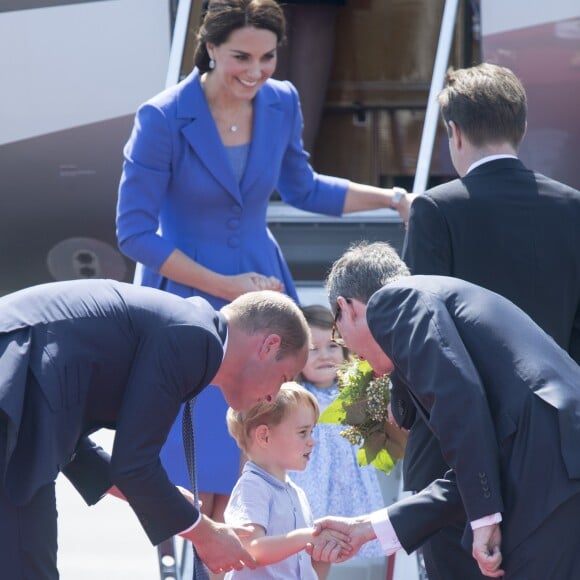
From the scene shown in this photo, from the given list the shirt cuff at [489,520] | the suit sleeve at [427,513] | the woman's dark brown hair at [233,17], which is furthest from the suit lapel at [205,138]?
the shirt cuff at [489,520]

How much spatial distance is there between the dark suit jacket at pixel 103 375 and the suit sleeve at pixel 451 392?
40cm

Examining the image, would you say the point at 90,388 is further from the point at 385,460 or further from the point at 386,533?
the point at 385,460

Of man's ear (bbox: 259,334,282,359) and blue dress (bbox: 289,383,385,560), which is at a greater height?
man's ear (bbox: 259,334,282,359)

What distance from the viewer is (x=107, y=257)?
5.91 m

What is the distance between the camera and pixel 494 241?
2.95 meters

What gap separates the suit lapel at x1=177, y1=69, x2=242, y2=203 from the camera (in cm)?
366

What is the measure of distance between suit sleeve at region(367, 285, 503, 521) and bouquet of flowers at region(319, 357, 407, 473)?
2.38 feet

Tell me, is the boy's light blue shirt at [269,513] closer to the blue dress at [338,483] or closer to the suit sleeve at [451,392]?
the blue dress at [338,483]

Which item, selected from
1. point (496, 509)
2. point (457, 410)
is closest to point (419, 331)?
point (457, 410)

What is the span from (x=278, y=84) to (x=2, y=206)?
2506mm

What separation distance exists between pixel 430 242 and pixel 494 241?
0.14m

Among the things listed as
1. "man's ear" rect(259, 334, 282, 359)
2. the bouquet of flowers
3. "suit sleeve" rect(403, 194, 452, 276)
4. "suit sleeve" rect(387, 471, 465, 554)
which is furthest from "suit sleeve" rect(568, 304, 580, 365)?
"man's ear" rect(259, 334, 282, 359)

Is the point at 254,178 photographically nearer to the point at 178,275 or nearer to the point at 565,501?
the point at 178,275

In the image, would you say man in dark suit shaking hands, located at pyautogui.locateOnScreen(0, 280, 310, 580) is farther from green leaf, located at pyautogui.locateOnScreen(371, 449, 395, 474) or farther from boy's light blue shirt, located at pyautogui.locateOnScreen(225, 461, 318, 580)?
green leaf, located at pyautogui.locateOnScreen(371, 449, 395, 474)
